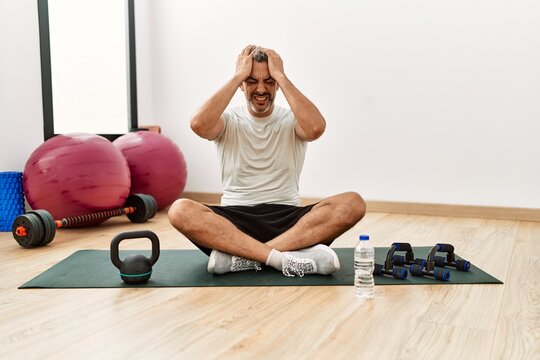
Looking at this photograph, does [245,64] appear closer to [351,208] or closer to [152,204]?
[351,208]

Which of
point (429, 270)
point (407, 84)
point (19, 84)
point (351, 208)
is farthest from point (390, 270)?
point (19, 84)

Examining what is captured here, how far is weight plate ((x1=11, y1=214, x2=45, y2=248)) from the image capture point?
2688 mm

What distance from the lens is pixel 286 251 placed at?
7.22ft

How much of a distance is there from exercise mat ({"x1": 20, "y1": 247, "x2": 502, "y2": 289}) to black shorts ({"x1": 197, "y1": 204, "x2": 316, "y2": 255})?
0.15m

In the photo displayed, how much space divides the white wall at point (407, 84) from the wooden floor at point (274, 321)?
1.51m

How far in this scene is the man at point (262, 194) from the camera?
6.98ft

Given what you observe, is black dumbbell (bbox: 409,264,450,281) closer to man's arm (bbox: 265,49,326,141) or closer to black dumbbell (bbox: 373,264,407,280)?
black dumbbell (bbox: 373,264,407,280)

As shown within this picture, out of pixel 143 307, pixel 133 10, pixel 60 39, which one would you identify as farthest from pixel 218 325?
pixel 133 10

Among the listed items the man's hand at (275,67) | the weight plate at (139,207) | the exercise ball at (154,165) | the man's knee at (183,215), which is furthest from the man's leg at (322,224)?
the exercise ball at (154,165)

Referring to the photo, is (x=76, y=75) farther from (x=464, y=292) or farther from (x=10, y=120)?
(x=464, y=292)

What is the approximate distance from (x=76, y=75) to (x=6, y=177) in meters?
1.15

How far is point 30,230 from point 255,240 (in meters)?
1.25

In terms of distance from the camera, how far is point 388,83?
3.92 m

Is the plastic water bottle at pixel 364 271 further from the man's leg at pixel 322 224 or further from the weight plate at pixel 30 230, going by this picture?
the weight plate at pixel 30 230
